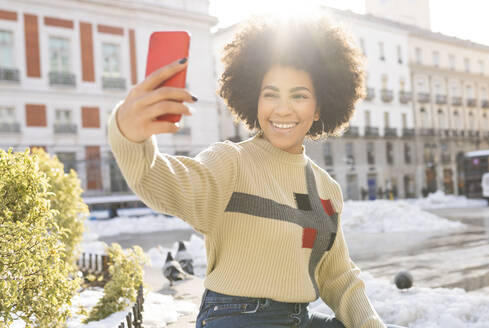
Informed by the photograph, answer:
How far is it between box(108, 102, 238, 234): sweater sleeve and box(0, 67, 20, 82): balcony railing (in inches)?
1014

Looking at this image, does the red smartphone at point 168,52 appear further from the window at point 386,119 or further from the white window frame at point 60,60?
the window at point 386,119

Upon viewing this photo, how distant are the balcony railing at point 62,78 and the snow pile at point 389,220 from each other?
16254 millimetres

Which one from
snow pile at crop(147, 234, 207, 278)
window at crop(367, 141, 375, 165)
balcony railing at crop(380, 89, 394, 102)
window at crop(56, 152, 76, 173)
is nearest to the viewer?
snow pile at crop(147, 234, 207, 278)

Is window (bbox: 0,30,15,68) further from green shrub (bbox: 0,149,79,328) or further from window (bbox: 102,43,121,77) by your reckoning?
green shrub (bbox: 0,149,79,328)

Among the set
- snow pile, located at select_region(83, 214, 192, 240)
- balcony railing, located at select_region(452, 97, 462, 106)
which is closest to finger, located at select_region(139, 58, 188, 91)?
snow pile, located at select_region(83, 214, 192, 240)

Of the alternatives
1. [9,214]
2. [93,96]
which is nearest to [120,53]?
[93,96]

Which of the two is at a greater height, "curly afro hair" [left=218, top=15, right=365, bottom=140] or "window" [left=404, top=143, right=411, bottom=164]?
"window" [left=404, top=143, right=411, bottom=164]

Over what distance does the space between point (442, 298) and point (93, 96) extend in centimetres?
2434

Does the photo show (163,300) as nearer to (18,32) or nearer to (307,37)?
(307,37)

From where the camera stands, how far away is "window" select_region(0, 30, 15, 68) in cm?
2439

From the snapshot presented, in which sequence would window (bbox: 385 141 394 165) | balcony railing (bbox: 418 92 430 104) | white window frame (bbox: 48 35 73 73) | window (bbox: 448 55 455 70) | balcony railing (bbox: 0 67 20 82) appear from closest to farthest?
balcony railing (bbox: 0 67 20 82)
white window frame (bbox: 48 35 73 73)
window (bbox: 385 141 394 165)
balcony railing (bbox: 418 92 430 104)
window (bbox: 448 55 455 70)

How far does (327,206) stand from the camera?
2.15 meters

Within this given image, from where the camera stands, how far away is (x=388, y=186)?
4491cm

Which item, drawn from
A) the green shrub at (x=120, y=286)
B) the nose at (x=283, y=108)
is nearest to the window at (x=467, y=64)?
the green shrub at (x=120, y=286)
